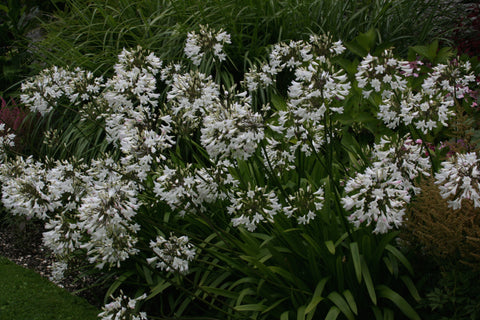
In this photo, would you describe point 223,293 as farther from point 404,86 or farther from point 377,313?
point 404,86

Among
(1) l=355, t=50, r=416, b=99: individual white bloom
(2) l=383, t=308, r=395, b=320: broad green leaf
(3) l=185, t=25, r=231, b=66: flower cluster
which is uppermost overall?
(3) l=185, t=25, r=231, b=66: flower cluster

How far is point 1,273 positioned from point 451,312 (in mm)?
3358

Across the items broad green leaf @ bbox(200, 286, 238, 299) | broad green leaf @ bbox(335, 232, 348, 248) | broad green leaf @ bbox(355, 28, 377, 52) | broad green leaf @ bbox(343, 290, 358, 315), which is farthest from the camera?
broad green leaf @ bbox(355, 28, 377, 52)

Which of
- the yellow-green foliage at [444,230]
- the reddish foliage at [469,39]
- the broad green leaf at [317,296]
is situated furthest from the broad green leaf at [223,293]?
the reddish foliage at [469,39]

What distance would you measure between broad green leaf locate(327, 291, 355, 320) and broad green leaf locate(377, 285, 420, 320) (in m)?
0.24

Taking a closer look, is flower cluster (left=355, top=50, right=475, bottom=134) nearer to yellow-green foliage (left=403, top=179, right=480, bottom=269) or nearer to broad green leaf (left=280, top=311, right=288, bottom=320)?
yellow-green foliage (left=403, top=179, right=480, bottom=269)

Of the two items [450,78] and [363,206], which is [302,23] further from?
[363,206]

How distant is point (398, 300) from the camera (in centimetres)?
255

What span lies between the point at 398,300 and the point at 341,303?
0.31 metres

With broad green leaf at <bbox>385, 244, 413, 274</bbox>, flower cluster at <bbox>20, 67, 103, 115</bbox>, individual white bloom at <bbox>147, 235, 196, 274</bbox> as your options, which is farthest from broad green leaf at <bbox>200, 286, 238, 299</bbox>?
flower cluster at <bbox>20, 67, 103, 115</bbox>

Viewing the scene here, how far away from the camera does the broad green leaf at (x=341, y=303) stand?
2.51 meters

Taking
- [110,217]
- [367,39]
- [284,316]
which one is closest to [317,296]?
[284,316]

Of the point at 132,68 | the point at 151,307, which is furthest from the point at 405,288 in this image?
the point at 132,68

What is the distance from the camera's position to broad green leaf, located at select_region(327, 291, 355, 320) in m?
2.51
